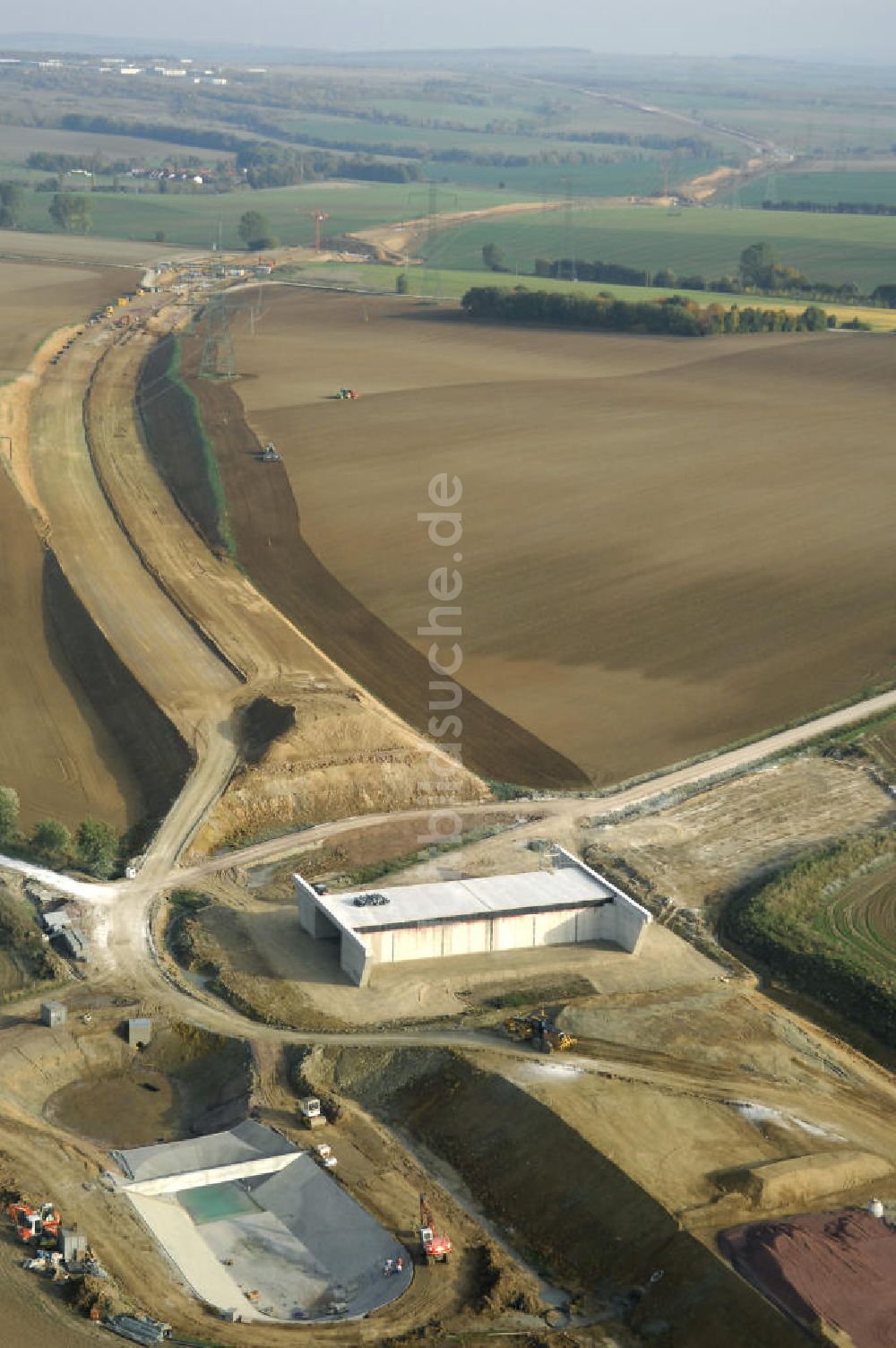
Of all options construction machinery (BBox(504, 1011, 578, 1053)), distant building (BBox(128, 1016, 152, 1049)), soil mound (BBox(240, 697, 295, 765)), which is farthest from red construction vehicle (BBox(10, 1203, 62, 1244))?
soil mound (BBox(240, 697, 295, 765))

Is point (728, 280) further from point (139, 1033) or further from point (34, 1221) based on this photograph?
point (34, 1221)

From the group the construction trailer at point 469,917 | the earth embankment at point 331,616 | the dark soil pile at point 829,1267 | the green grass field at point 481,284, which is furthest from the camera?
the green grass field at point 481,284

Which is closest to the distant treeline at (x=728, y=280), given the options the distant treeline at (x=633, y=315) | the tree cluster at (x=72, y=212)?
the distant treeline at (x=633, y=315)

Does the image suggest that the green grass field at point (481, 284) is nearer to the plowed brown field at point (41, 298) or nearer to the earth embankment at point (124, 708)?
the plowed brown field at point (41, 298)

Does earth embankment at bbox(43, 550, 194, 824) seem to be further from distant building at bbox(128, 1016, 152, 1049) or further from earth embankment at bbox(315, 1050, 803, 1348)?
earth embankment at bbox(315, 1050, 803, 1348)

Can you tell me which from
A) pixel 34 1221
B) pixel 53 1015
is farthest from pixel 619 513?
pixel 34 1221

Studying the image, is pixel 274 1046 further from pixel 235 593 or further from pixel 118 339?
pixel 118 339

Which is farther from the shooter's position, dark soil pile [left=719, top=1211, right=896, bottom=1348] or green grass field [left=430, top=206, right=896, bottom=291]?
green grass field [left=430, top=206, right=896, bottom=291]
